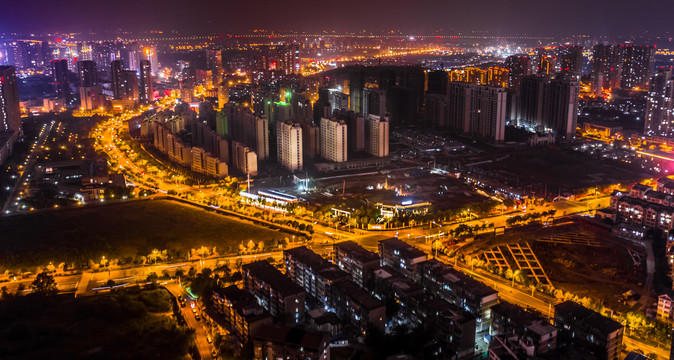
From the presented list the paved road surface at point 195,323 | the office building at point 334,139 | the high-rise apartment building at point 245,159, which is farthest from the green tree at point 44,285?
the office building at point 334,139

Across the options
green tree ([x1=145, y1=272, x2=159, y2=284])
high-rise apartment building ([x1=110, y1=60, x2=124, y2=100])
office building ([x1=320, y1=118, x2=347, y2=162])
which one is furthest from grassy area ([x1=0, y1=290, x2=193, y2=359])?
high-rise apartment building ([x1=110, y1=60, x2=124, y2=100])

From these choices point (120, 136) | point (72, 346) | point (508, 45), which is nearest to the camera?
point (72, 346)

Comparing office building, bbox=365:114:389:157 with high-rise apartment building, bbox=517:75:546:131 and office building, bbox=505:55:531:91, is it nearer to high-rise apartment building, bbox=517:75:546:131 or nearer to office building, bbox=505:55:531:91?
high-rise apartment building, bbox=517:75:546:131

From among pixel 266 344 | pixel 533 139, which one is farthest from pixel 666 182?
pixel 266 344

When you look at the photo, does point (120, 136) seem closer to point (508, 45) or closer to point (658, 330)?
point (658, 330)

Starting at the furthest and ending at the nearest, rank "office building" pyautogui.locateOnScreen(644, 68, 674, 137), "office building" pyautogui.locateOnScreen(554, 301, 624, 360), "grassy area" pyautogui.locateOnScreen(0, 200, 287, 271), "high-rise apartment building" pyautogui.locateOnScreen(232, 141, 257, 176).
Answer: "office building" pyautogui.locateOnScreen(644, 68, 674, 137), "high-rise apartment building" pyautogui.locateOnScreen(232, 141, 257, 176), "grassy area" pyautogui.locateOnScreen(0, 200, 287, 271), "office building" pyautogui.locateOnScreen(554, 301, 624, 360)

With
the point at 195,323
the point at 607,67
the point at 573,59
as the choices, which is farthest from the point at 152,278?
the point at 607,67

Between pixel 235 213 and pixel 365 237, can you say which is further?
pixel 235 213
